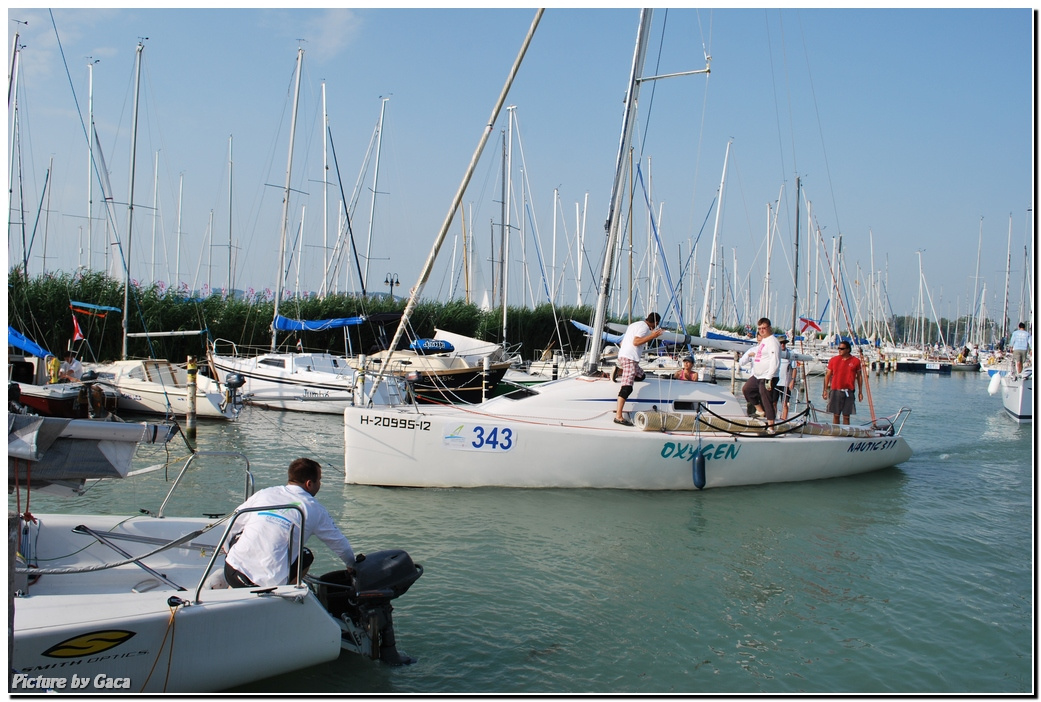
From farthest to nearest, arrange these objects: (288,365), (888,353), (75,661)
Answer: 1. (888,353)
2. (288,365)
3. (75,661)

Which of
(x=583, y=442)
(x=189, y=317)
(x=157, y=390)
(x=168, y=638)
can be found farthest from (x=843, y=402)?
(x=189, y=317)

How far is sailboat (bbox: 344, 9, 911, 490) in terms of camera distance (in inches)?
449

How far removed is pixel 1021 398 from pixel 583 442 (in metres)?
19.7

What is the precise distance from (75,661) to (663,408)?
30.2 feet

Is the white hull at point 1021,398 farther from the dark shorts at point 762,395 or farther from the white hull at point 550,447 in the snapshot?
the white hull at point 550,447

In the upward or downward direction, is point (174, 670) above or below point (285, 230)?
below

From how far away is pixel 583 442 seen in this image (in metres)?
11.4

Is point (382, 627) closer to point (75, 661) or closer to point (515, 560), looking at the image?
point (75, 661)

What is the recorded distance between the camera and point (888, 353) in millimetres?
57719

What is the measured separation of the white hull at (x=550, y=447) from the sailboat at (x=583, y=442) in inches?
0.6

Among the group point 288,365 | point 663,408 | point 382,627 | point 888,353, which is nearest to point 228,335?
point 288,365

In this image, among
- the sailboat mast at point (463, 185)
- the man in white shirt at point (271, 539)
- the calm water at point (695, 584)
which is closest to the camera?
the man in white shirt at point (271, 539)

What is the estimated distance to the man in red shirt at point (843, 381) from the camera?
45.3 ft

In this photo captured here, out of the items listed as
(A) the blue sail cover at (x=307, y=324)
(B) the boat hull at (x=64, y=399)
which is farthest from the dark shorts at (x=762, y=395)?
(A) the blue sail cover at (x=307, y=324)
